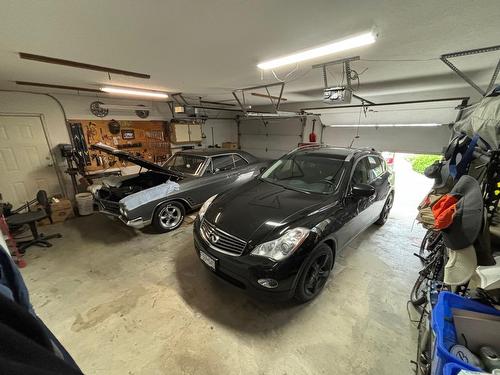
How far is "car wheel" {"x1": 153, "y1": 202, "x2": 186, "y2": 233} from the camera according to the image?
3445 millimetres

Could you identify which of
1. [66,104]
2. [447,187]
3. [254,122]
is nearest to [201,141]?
[254,122]

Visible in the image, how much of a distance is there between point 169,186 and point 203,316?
2195 millimetres

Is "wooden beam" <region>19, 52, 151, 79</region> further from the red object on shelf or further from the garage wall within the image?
the garage wall

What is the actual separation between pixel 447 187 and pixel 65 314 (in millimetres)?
4126

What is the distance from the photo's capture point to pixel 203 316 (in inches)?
78.6

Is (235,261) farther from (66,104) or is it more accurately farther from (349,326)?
(66,104)

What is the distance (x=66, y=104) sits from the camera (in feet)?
15.2

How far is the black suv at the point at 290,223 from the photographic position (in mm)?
1826

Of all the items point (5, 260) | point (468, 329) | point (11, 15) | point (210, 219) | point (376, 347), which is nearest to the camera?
point (5, 260)

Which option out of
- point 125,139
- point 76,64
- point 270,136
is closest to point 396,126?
point 270,136

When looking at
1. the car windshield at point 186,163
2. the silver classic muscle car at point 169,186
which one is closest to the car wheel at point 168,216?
the silver classic muscle car at point 169,186

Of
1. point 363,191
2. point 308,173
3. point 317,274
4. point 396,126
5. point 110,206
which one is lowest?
point 317,274

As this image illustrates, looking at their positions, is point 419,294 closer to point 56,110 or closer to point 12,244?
point 12,244

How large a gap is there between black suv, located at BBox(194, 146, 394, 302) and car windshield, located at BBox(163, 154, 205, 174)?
1.54 m
